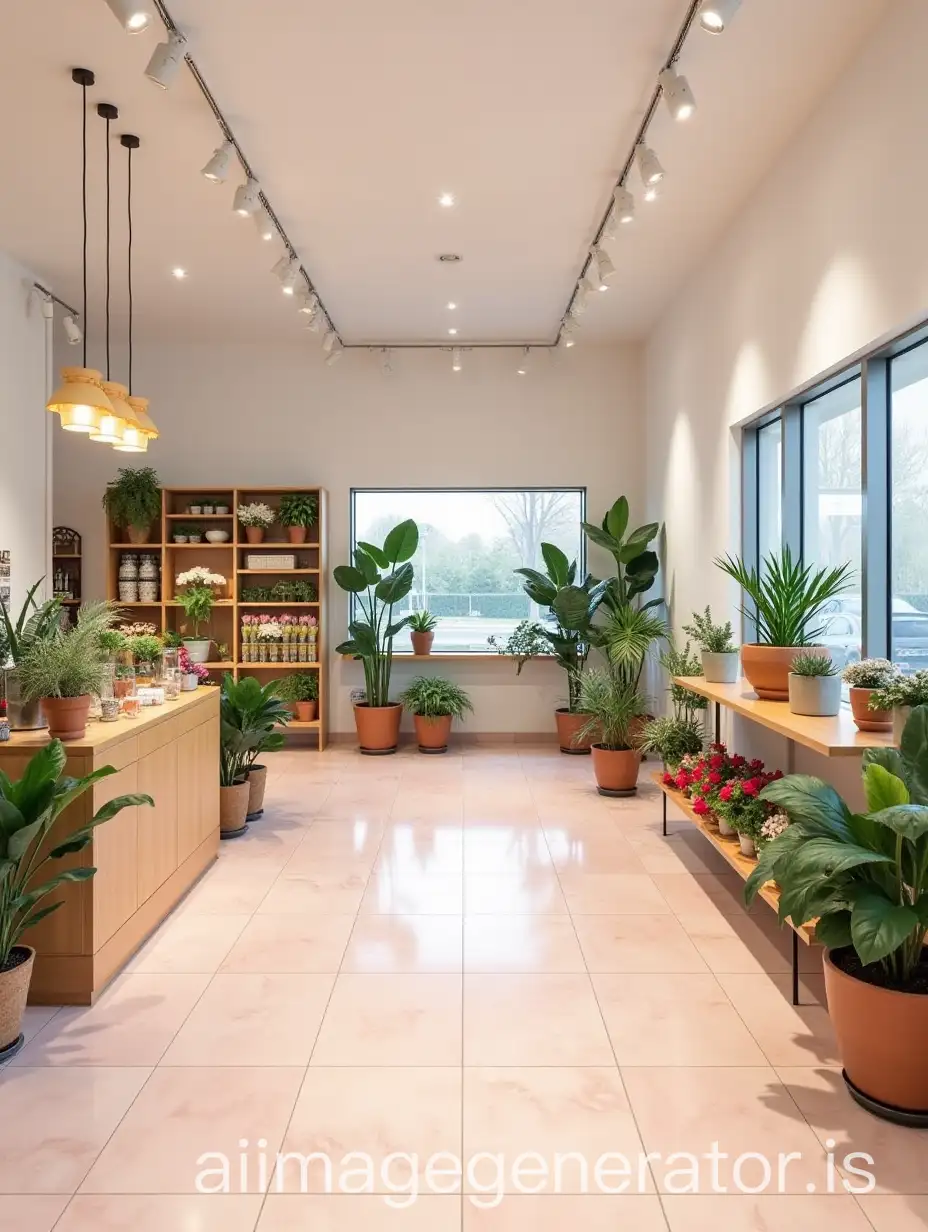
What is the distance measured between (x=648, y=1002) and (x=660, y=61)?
3.56 m

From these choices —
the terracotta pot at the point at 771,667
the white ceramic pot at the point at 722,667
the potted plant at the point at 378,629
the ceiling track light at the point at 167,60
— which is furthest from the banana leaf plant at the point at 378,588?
the ceiling track light at the point at 167,60

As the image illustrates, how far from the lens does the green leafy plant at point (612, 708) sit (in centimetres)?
563

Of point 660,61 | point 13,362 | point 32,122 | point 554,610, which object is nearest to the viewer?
point 660,61

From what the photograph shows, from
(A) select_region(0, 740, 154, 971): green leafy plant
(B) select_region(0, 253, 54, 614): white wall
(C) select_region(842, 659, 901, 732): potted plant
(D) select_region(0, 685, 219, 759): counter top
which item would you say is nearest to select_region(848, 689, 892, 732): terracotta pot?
(C) select_region(842, 659, 901, 732): potted plant

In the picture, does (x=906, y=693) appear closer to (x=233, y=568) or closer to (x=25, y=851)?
(x=25, y=851)

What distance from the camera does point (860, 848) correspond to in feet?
7.18

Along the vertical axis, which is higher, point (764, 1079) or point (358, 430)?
point (358, 430)

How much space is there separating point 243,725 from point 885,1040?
3.47 metres

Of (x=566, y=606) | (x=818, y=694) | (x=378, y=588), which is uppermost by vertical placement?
(x=378, y=588)

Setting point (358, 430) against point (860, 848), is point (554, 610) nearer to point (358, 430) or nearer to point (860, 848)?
point (358, 430)

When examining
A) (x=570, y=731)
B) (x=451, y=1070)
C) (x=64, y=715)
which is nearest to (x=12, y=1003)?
(x=64, y=715)

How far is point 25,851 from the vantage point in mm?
2572

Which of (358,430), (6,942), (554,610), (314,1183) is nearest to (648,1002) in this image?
(314,1183)

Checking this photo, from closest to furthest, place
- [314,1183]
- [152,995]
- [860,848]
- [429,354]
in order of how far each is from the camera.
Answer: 1. [314,1183]
2. [860,848]
3. [152,995]
4. [429,354]
